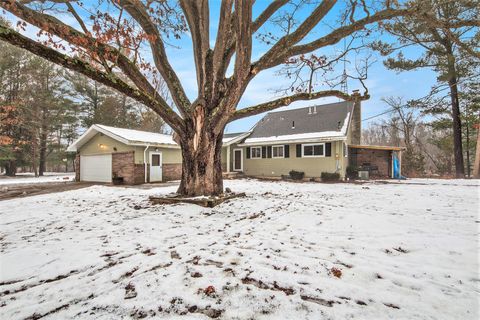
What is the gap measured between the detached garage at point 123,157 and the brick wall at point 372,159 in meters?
12.4

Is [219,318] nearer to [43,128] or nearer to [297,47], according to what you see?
[297,47]

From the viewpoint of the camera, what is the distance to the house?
41.3 ft

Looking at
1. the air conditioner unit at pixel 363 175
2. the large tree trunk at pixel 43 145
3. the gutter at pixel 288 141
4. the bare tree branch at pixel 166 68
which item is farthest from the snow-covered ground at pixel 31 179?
the air conditioner unit at pixel 363 175

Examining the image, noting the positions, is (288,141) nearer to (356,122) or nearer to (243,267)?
(356,122)

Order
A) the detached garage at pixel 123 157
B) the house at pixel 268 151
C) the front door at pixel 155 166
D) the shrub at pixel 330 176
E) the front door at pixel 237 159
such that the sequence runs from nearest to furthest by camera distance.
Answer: the detached garage at pixel 123 157
the house at pixel 268 151
the front door at pixel 155 166
the shrub at pixel 330 176
the front door at pixel 237 159

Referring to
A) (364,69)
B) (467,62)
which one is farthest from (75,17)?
(467,62)

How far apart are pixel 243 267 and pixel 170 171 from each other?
12544mm

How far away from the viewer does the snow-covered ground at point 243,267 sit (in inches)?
66.1

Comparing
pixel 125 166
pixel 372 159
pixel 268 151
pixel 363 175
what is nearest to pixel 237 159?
pixel 268 151

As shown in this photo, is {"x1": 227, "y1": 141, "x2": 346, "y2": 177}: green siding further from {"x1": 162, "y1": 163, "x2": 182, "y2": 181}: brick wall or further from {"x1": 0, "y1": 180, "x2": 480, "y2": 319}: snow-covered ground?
{"x1": 0, "y1": 180, "x2": 480, "y2": 319}: snow-covered ground

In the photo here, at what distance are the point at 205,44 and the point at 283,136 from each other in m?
10.7

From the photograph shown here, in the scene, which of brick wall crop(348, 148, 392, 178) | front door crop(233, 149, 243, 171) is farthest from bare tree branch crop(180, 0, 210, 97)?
brick wall crop(348, 148, 392, 178)

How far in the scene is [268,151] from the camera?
15.8 metres

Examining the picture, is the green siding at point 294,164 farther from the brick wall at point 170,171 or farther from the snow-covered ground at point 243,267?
the snow-covered ground at point 243,267
